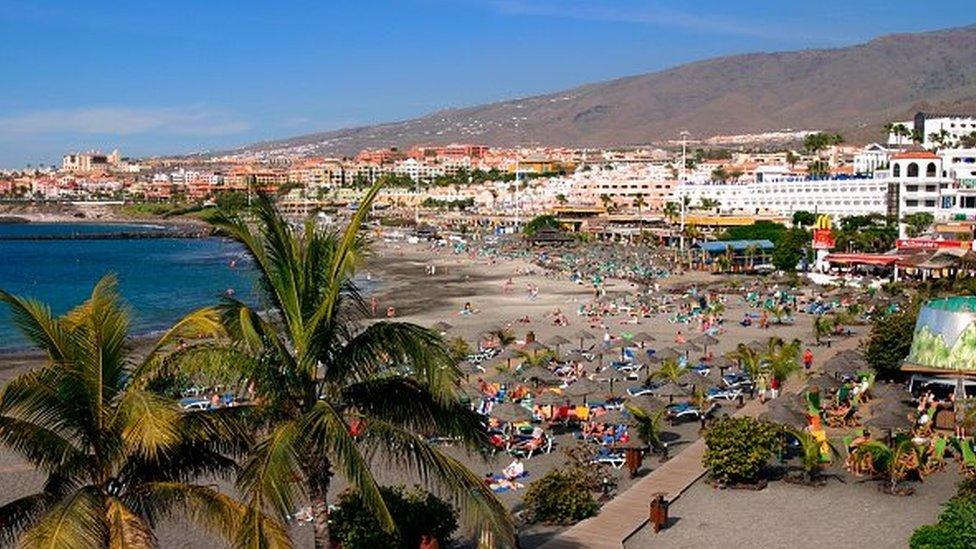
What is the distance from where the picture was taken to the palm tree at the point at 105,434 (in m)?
6.71

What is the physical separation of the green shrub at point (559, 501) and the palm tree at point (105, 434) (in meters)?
6.91

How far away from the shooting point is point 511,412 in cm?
1923

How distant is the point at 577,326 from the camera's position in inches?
1490

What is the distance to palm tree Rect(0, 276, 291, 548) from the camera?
22.0ft

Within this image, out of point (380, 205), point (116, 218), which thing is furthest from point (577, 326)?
point (116, 218)

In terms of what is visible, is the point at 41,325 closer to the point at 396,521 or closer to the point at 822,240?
the point at 396,521

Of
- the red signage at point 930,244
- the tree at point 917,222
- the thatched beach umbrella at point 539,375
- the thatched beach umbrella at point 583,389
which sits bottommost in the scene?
the thatched beach umbrella at point 539,375

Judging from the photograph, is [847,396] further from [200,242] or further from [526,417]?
[200,242]

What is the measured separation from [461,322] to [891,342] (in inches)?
747

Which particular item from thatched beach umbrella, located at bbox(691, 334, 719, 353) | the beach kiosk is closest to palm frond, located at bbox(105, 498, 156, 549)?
the beach kiosk

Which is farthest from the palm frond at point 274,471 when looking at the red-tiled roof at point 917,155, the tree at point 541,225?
the tree at point 541,225

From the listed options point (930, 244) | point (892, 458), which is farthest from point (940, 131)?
point (892, 458)

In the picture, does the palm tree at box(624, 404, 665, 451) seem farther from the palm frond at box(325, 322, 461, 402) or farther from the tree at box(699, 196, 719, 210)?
the tree at box(699, 196, 719, 210)

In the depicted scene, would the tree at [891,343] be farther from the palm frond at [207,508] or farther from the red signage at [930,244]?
the red signage at [930,244]
